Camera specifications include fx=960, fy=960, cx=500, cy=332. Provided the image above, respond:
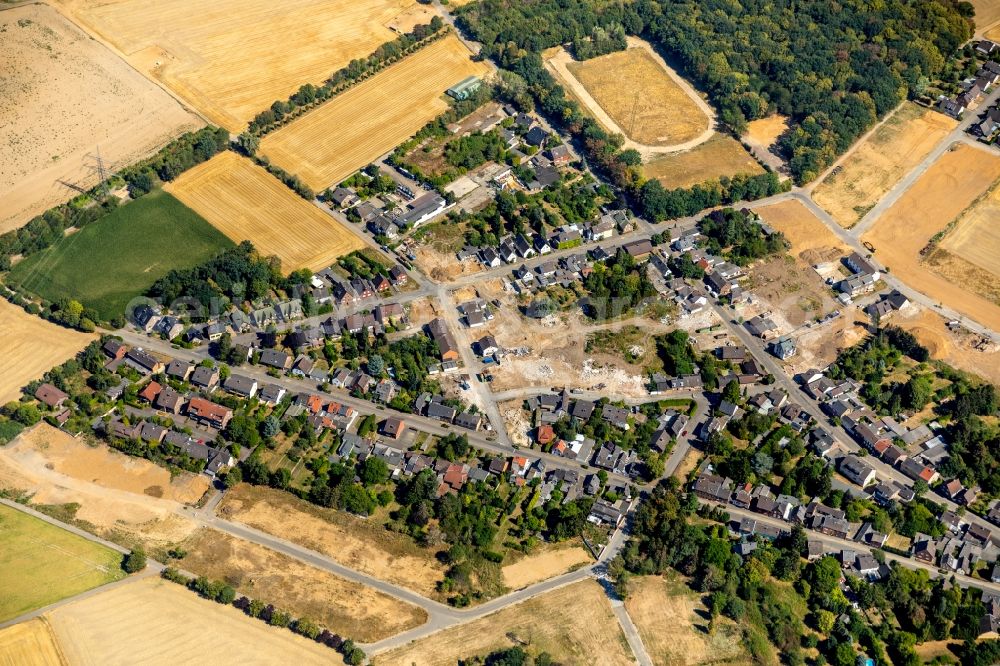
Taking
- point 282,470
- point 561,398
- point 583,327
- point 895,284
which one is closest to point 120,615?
point 282,470

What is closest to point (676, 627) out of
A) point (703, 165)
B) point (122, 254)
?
point (703, 165)

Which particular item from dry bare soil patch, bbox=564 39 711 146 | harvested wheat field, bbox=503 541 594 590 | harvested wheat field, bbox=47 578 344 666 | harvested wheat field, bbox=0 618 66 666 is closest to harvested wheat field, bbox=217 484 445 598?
harvested wheat field, bbox=503 541 594 590

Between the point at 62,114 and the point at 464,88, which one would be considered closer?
the point at 62,114

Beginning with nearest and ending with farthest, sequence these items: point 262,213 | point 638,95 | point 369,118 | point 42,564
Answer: point 42,564 → point 262,213 → point 369,118 → point 638,95

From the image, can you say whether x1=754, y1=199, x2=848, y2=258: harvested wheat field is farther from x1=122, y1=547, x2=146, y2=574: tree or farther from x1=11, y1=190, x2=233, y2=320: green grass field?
x1=122, y1=547, x2=146, y2=574: tree

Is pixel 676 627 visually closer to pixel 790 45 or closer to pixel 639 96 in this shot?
pixel 639 96

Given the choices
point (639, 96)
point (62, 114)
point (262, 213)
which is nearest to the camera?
point (262, 213)
